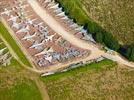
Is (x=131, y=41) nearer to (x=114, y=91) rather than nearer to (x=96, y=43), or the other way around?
(x=96, y=43)

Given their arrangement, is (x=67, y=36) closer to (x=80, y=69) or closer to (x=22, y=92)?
(x=80, y=69)

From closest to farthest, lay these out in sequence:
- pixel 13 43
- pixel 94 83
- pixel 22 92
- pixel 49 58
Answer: pixel 22 92 → pixel 94 83 → pixel 49 58 → pixel 13 43

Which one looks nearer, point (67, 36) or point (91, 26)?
point (67, 36)

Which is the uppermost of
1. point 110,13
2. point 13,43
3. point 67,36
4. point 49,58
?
point 13,43

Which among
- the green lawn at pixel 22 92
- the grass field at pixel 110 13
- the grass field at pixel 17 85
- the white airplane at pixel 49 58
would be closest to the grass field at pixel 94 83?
the green lawn at pixel 22 92

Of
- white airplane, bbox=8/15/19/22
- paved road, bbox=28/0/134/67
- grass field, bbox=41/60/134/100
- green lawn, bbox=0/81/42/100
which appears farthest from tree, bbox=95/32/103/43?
green lawn, bbox=0/81/42/100

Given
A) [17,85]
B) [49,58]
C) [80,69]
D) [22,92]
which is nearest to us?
[22,92]

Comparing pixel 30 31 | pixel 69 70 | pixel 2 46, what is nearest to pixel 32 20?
pixel 30 31

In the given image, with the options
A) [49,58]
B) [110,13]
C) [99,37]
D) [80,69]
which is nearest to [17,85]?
[49,58]
